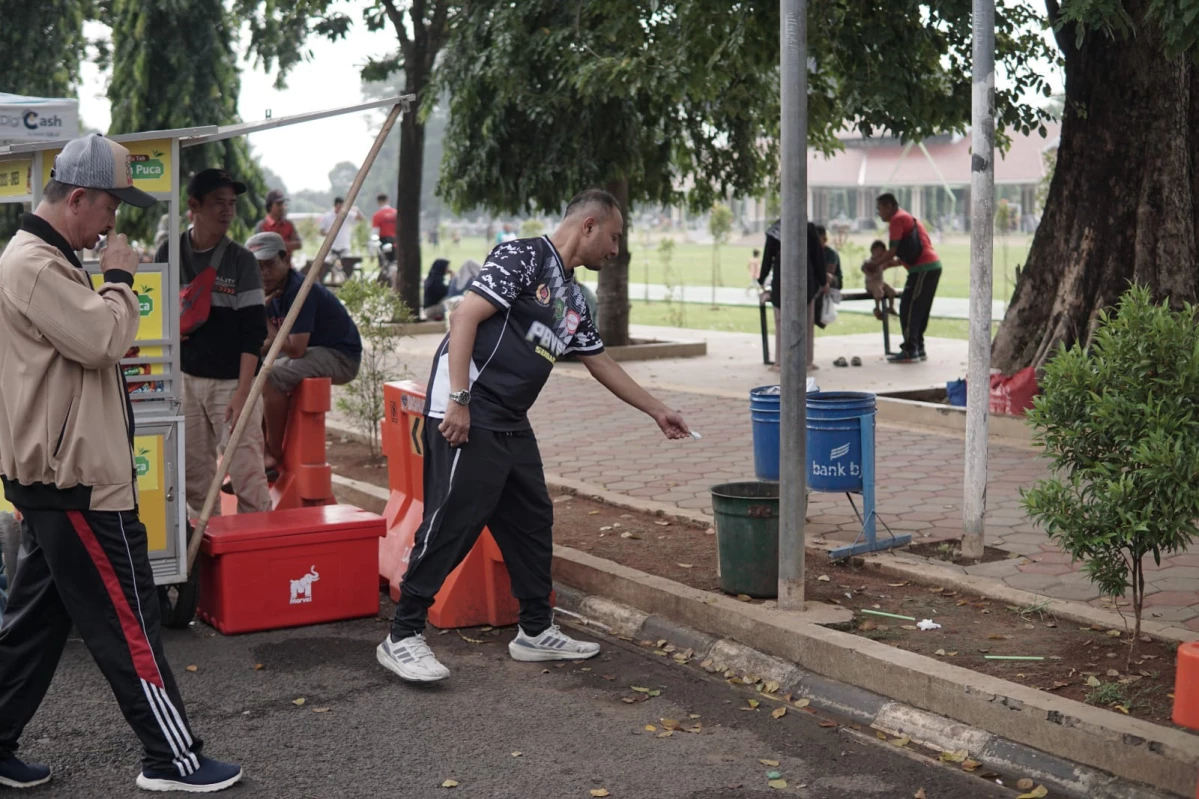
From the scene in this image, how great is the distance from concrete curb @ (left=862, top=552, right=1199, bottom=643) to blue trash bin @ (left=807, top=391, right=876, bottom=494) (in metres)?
0.40

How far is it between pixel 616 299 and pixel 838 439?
970 centimetres

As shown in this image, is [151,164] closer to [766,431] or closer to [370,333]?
[766,431]

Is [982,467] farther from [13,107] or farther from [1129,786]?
[13,107]

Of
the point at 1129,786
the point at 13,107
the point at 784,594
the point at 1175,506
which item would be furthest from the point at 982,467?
the point at 13,107

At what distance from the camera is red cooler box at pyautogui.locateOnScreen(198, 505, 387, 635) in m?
6.04

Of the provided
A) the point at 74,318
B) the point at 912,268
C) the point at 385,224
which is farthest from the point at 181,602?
the point at 385,224

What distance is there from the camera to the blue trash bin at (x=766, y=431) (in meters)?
6.93

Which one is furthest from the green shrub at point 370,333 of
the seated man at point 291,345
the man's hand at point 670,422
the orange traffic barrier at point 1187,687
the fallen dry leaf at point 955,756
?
the orange traffic barrier at point 1187,687

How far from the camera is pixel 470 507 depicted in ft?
17.4

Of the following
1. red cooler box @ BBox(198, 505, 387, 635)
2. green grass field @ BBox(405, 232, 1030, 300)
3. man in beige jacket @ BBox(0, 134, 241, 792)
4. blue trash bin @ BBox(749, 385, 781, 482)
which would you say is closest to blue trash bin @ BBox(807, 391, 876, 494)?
blue trash bin @ BBox(749, 385, 781, 482)

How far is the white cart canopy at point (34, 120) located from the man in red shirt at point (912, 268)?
9294 millimetres

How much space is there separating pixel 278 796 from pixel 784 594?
7.66 ft

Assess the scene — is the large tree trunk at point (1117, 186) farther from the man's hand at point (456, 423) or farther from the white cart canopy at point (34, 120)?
the white cart canopy at point (34, 120)

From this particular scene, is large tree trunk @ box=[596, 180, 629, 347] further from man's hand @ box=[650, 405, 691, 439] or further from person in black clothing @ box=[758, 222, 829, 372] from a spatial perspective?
man's hand @ box=[650, 405, 691, 439]
